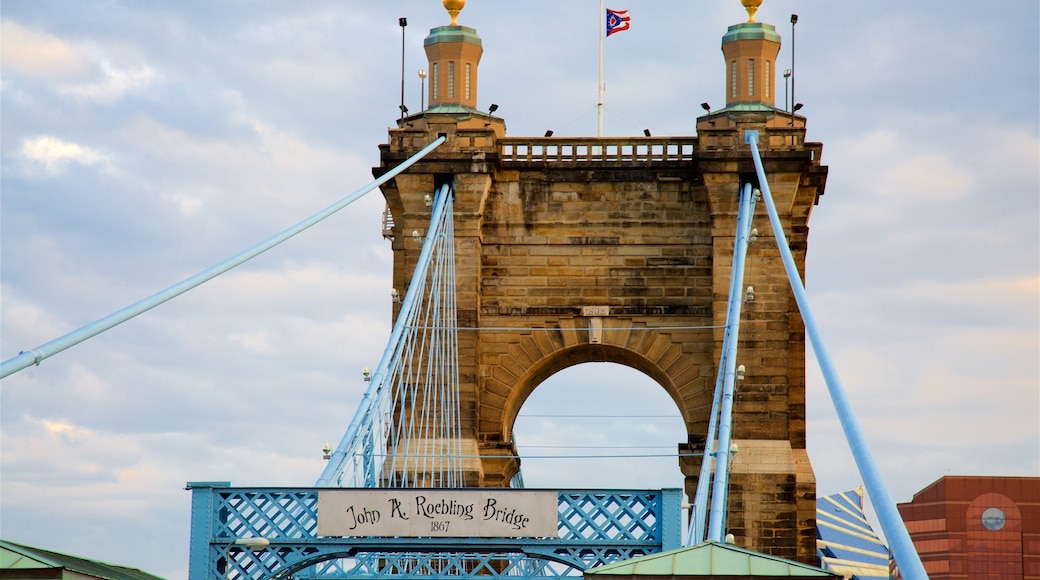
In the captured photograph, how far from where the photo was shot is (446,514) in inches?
1173

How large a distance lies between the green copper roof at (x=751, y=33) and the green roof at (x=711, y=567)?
2710 cm

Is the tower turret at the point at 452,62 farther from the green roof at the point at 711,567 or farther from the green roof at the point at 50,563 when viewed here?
the green roof at the point at 711,567

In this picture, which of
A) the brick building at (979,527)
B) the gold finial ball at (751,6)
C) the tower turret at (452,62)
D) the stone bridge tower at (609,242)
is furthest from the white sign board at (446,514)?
the brick building at (979,527)

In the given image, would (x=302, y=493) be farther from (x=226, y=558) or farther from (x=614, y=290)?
(x=614, y=290)

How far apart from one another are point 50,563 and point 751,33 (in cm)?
2975

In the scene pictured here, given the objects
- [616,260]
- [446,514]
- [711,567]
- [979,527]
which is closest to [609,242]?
[616,260]

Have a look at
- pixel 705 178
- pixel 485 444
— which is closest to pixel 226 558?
pixel 485 444

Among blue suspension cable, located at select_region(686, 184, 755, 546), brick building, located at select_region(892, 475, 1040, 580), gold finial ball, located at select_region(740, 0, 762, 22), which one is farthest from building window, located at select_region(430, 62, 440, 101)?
brick building, located at select_region(892, 475, 1040, 580)

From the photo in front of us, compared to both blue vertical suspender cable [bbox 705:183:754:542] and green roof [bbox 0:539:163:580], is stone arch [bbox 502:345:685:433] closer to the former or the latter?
blue vertical suspender cable [bbox 705:183:754:542]

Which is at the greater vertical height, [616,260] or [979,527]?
[616,260]

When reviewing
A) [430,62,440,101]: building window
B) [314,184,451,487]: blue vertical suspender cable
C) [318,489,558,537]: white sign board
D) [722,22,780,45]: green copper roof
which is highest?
[722,22,780,45]: green copper roof

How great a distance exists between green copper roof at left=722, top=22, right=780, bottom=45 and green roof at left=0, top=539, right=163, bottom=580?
27.6m

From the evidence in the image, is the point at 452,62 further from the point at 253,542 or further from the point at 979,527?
the point at 979,527

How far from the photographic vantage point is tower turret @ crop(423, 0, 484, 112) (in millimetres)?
47438
